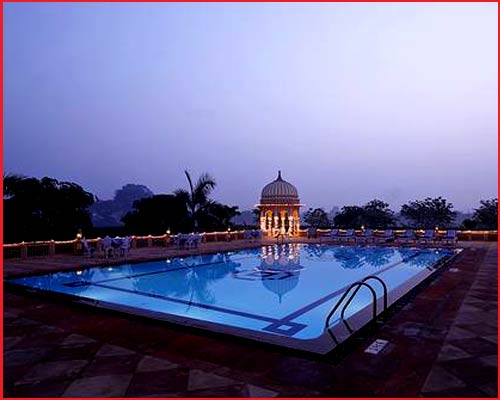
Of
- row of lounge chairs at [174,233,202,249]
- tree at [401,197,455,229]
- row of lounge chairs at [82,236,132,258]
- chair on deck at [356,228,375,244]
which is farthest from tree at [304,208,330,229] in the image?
row of lounge chairs at [82,236,132,258]

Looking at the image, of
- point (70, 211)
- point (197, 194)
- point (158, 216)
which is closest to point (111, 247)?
point (70, 211)

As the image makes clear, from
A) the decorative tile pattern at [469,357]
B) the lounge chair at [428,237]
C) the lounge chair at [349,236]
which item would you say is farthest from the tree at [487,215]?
the decorative tile pattern at [469,357]

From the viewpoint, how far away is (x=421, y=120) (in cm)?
3159

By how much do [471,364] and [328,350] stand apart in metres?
1.29

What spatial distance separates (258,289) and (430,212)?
3312 cm

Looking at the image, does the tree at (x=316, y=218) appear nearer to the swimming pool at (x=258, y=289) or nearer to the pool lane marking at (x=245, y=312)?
the swimming pool at (x=258, y=289)

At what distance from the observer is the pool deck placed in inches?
138

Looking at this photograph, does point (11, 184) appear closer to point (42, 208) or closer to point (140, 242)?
point (42, 208)

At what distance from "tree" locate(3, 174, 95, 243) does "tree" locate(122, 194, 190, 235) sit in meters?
4.54

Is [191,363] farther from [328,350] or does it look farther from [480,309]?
[480,309]

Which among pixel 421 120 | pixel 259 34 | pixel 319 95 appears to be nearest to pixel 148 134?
pixel 319 95

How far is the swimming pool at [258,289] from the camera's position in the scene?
5.99 meters

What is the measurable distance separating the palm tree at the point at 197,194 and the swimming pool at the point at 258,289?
24.4 ft

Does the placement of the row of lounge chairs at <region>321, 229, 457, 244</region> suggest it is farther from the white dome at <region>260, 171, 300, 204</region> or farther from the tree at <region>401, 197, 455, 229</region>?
the tree at <region>401, 197, 455, 229</region>
